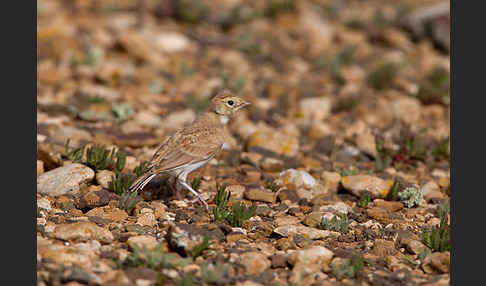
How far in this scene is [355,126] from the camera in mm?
9953

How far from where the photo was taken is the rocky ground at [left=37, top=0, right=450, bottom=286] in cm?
539

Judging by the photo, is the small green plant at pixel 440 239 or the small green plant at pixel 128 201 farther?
the small green plant at pixel 128 201

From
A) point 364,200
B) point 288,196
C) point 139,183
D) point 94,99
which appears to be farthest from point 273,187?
point 94,99

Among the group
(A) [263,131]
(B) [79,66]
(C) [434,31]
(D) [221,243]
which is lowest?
(D) [221,243]

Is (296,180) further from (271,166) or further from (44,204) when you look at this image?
(44,204)

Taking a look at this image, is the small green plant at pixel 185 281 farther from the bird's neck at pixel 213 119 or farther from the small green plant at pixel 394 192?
the small green plant at pixel 394 192

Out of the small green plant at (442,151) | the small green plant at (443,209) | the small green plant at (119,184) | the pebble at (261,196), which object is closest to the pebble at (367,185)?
the small green plant at (443,209)

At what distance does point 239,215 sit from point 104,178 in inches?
71.6

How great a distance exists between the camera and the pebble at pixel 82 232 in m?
5.48

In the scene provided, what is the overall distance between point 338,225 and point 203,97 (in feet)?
15.9

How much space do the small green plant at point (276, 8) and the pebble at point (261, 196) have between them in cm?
808

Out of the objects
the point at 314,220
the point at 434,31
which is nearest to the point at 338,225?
the point at 314,220

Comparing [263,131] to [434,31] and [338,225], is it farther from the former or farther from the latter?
[434,31]

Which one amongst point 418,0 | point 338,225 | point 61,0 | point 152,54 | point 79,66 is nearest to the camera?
point 338,225
